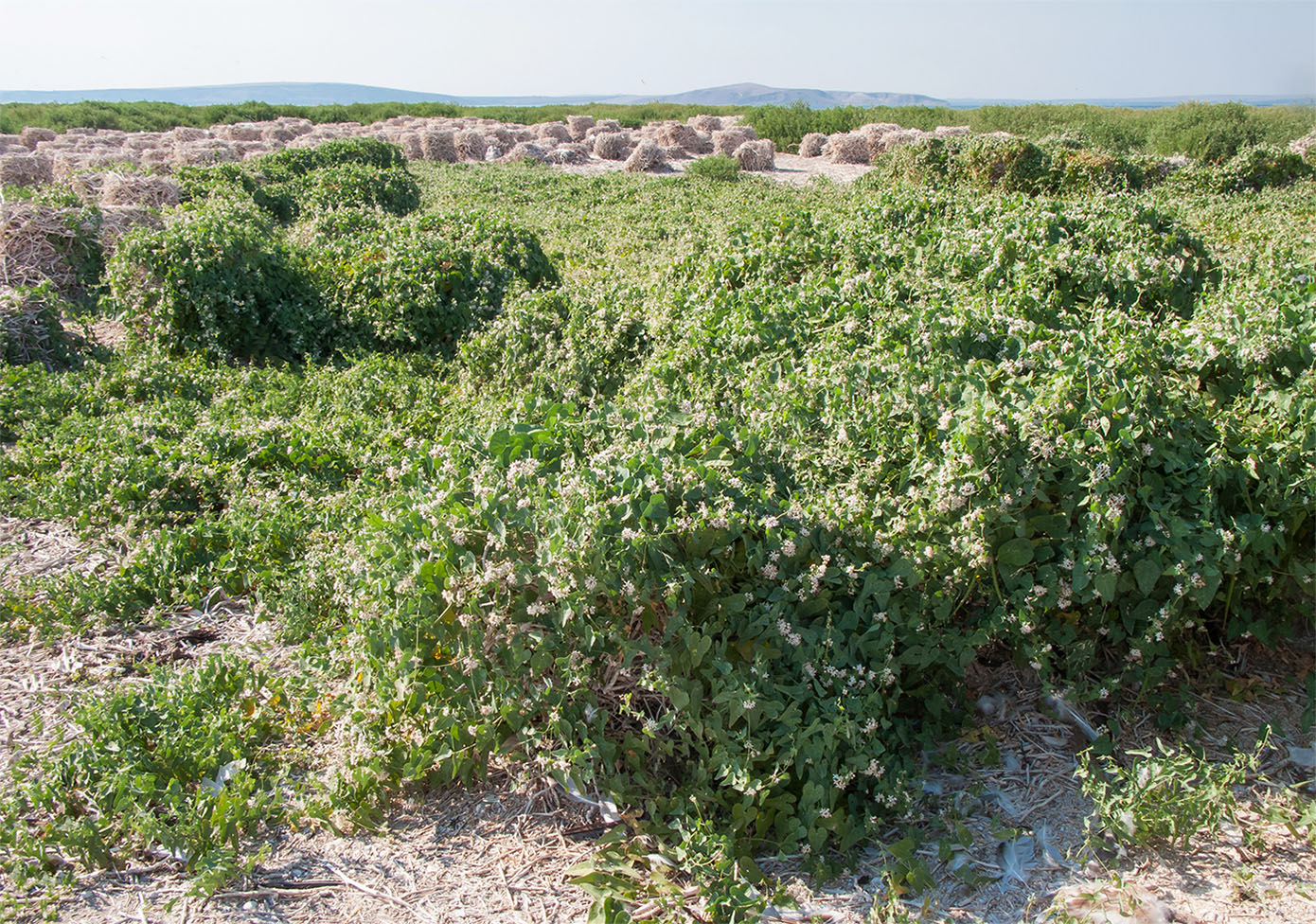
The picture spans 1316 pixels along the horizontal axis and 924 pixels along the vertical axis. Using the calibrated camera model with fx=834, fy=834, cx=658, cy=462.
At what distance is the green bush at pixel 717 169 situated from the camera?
1639 cm

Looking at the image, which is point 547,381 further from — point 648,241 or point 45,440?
point 648,241

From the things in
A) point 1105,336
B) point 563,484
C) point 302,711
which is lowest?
point 302,711

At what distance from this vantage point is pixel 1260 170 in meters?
12.4

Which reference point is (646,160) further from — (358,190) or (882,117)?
(882,117)

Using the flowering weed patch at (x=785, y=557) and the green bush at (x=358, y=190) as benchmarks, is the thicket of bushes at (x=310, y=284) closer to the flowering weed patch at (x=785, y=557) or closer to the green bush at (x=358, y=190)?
the flowering weed patch at (x=785, y=557)

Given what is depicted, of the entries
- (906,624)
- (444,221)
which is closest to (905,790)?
(906,624)

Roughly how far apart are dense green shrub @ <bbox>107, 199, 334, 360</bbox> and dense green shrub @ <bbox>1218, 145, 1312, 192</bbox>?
1266 centimetres

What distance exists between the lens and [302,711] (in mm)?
2834

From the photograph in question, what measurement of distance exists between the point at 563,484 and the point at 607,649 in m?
0.51

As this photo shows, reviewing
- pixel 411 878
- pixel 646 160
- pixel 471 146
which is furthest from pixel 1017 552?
pixel 471 146

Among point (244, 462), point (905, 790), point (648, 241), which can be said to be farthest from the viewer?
point (648, 241)

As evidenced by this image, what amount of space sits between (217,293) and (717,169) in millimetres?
11960

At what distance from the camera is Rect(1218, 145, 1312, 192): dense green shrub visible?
12.2 m

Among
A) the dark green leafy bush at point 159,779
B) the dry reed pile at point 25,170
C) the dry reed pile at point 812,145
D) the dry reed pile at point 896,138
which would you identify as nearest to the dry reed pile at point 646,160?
the dry reed pile at point 812,145
